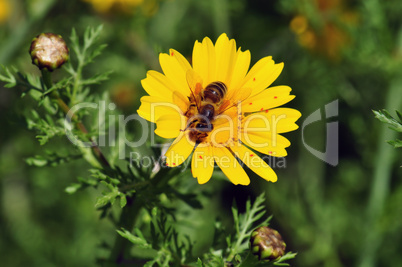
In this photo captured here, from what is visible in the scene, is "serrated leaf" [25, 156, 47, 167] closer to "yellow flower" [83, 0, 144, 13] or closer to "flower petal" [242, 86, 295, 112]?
"flower petal" [242, 86, 295, 112]

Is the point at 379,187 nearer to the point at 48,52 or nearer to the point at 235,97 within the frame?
the point at 235,97

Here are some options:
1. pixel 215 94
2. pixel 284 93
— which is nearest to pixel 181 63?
pixel 215 94

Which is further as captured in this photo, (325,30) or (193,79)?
(325,30)

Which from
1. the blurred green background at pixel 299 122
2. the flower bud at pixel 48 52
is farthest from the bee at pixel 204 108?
the blurred green background at pixel 299 122

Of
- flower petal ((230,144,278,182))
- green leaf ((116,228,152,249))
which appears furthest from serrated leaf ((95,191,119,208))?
flower petal ((230,144,278,182))

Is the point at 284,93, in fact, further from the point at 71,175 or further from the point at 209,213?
the point at 71,175

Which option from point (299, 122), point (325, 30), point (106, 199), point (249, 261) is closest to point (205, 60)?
point (106, 199)
